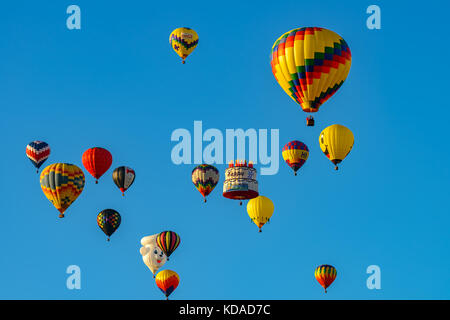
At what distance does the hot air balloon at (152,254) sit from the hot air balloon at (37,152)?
7601 millimetres

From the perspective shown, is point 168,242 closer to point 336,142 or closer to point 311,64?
point 336,142

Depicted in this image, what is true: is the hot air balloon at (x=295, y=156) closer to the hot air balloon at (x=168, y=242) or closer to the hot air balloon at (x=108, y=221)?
the hot air balloon at (x=168, y=242)

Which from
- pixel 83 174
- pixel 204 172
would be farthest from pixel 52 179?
pixel 204 172

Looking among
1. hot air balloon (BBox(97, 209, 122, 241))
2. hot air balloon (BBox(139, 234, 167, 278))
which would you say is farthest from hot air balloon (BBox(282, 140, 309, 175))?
hot air balloon (BBox(97, 209, 122, 241))

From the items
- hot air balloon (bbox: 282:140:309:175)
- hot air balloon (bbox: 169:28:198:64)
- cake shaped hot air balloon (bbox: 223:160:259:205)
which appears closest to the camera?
cake shaped hot air balloon (bbox: 223:160:259:205)

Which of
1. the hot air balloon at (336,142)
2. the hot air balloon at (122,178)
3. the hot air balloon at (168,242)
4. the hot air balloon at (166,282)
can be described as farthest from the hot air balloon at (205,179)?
the hot air balloon at (166,282)

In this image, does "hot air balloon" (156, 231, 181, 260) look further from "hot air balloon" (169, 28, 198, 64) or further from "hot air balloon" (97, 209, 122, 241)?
"hot air balloon" (169, 28, 198, 64)

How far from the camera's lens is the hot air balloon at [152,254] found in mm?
72938

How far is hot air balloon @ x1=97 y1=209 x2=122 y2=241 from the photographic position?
72.8 metres

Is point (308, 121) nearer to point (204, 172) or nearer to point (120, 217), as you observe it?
point (204, 172)

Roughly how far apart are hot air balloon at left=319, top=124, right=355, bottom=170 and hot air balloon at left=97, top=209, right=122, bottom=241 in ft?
45.6

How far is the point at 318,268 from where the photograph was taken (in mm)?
74938

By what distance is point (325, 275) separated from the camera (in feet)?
243

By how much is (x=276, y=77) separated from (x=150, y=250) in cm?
1829
